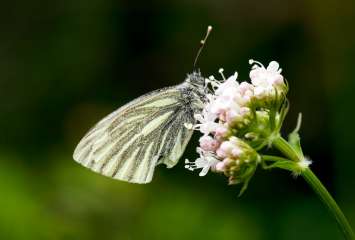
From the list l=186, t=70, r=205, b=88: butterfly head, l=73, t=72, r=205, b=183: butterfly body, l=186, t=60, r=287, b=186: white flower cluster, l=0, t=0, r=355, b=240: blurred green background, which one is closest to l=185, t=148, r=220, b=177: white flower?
l=186, t=60, r=287, b=186: white flower cluster

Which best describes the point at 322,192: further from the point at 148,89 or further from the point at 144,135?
the point at 148,89

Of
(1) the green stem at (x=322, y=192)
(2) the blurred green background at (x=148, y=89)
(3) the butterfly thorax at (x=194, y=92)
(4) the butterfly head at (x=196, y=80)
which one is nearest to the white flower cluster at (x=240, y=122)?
(1) the green stem at (x=322, y=192)

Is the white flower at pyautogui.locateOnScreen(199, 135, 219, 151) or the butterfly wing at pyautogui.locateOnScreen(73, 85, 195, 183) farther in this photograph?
the butterfly wing at pyautogui.locateOnScreen(73, 85, 195, 183)

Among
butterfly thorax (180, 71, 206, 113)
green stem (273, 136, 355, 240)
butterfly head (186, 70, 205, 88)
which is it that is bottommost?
green stem (273, 136, 355, 240)

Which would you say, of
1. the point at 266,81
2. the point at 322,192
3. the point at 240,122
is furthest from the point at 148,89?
the point at 322,192

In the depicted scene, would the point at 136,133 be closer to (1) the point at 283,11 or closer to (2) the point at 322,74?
(2) the point at 322,74

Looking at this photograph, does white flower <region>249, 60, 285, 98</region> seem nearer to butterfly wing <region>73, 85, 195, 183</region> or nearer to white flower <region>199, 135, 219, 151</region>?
white flower <region>199, 135, 219, 151</region>
